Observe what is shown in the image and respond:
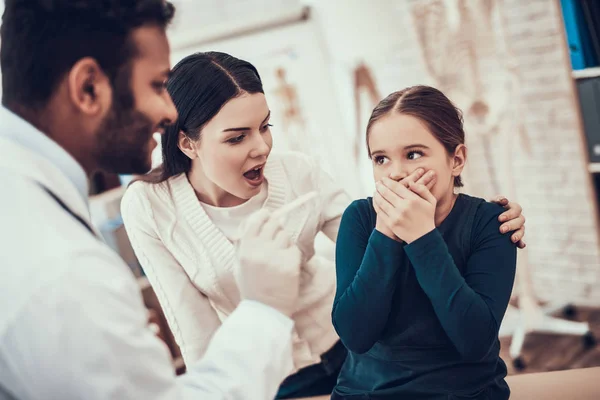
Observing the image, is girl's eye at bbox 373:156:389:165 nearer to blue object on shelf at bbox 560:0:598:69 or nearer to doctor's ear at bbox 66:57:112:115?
doctor's ear at bbox 66:57:112:115

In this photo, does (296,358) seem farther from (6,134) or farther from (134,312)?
(6,134)

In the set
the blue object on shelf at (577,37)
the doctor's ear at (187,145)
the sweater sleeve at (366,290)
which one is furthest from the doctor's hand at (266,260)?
the blue object on shelf at (577,37)

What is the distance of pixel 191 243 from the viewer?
108cm

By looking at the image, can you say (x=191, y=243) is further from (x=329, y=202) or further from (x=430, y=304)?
(x=430, y=304)

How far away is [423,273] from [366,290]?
90 millimetres

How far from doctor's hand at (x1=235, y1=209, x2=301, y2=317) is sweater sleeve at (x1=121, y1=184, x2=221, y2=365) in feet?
0.96

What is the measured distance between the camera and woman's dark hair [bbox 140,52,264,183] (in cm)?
100

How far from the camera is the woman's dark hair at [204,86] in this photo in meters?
1.00

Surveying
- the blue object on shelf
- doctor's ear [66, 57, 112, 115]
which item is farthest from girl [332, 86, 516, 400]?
the blue object on shelf

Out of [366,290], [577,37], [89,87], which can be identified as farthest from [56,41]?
[577,37]

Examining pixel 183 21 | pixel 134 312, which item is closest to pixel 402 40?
pixel 183 21

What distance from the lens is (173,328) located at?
3.66 ft

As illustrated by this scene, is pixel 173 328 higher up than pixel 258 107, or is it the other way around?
pixel 258 107

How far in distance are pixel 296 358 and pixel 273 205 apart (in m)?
0.29
